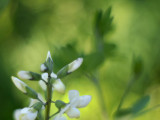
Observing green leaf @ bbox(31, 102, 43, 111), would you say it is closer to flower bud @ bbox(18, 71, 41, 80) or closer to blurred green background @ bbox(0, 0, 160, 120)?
flower bud @ bbox(18, 71, 41, 80)

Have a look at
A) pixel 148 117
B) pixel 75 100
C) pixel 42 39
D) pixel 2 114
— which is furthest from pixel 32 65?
pixel 75 100

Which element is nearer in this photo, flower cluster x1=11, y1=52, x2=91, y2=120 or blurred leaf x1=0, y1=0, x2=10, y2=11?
flower cluster x1=11, y1=52, x2=91, y2=120

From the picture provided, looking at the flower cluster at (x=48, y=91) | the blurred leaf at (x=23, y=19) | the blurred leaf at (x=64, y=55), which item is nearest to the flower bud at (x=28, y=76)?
the flower cluster at (x=48, y=91)

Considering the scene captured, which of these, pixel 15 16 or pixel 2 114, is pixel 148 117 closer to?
pixel 2 114

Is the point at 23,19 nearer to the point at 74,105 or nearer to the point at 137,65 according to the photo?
the point at 137,65

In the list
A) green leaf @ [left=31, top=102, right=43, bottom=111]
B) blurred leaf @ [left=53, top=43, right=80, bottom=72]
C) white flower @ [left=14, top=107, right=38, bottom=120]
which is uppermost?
blurred leaf @ [left=53, top=43, right=80, bottom=72]

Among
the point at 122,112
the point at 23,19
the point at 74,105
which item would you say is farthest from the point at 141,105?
the point at 23,19

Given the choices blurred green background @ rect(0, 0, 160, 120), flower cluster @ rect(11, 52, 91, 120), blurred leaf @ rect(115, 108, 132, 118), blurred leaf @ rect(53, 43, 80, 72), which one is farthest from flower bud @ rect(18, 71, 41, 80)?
blurred green background @ rect(0, 0, 160, 120)

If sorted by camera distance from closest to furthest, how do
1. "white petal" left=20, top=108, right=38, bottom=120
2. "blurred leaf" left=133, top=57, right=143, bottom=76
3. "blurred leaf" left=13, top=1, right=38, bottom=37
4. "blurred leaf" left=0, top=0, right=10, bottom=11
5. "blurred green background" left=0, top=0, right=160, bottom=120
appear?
"white petal" left=20, top=108, right=38, bottom=120, "blurred leaf" left=0, top=0, right=10, bottom=11, "blurred leaf" left=133, top=57, right=143, bottom=76, "blurred green background" left=0, top=0, right=160, bottom=120, "blurred leaf" left=13, top=1, right=38, bottom=37
